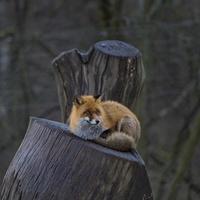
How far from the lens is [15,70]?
9.45m

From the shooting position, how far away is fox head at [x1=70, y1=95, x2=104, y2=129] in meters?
3.25

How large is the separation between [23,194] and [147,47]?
5750 mm

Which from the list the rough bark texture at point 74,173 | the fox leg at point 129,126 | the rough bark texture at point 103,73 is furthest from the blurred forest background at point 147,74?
the rough bark texture at point 74,173

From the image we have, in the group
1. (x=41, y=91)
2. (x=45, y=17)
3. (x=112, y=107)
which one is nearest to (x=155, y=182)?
(x=41, y=91)

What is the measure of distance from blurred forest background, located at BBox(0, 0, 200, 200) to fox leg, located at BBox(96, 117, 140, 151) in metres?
5.09

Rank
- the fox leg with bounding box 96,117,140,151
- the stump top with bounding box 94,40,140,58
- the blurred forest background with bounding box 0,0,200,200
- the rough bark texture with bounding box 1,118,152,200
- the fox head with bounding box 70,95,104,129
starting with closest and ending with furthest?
the rough bark texture with bounding box 1,118,152,200
the fox leg with bounding box 96,117,140,151
the fox head with bounding box 70,95,104,129
the stump top with bounding box 94,40,140,58
the blurred forest background with bounding box 0,0,200,200

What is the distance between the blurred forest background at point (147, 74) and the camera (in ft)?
28.0

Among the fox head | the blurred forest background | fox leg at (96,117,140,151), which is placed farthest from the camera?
the blurred forest background

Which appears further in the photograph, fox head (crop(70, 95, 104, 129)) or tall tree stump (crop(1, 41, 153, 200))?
fox head (crop(70, 95, 104, 129))

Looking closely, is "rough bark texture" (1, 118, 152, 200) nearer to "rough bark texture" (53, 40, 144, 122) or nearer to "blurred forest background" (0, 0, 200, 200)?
"rough bark texture" (53, 40, 144, 122)

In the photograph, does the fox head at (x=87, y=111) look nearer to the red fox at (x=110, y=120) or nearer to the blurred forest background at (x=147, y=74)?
the red fox at (x=110, y=120)

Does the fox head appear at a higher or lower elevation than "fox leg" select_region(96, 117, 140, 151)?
higher

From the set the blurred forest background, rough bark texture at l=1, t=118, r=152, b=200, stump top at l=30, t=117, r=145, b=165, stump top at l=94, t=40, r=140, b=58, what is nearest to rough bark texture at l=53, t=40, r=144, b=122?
stump top at l=94, t=40, r=140, b=58

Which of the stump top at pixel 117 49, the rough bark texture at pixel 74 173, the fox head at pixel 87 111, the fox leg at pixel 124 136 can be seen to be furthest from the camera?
the stump top at pixel 117 49
